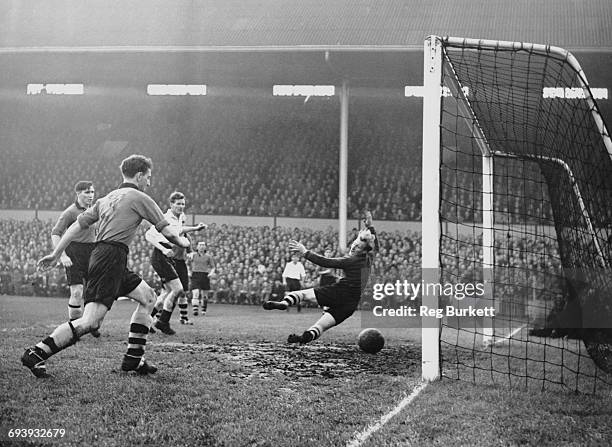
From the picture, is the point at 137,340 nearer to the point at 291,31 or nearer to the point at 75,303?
the point at 75,303

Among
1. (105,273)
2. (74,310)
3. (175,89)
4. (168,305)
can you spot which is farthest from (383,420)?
(175,89)

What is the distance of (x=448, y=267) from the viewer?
15.8 m

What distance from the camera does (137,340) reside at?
5.20 meters

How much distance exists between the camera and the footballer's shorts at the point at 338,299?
22.7 feet

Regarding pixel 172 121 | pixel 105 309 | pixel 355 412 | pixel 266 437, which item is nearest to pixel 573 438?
pixel 355 412

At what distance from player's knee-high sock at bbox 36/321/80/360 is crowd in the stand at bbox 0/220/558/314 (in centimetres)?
1110

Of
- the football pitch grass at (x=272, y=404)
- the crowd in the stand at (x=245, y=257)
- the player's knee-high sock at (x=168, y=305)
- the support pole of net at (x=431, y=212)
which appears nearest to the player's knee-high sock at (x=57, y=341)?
the football pitch grass at (x=272, y=404)

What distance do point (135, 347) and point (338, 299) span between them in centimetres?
242

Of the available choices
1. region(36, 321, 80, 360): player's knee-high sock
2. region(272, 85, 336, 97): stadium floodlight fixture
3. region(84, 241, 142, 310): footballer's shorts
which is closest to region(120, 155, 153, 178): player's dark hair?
region(84, 241, 142, 310): footballer's shorts

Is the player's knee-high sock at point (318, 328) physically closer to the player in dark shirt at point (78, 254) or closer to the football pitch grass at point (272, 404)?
the football pitch grass at point (272, 404)

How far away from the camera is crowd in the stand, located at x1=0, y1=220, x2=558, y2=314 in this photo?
16094mm

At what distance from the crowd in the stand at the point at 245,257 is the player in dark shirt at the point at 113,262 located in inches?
419

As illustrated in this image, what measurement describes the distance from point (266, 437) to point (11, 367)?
8.93ft

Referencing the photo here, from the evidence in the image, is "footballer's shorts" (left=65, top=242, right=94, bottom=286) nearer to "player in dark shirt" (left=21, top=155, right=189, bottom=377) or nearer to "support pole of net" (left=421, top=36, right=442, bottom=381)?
"player in dark shirt" (left=21, top=155, right=189, bottom=377)
